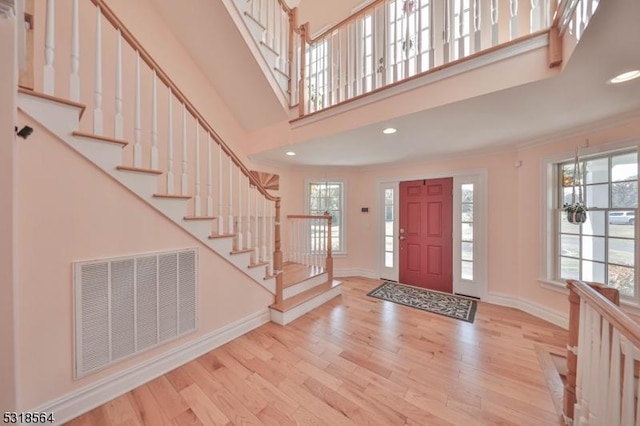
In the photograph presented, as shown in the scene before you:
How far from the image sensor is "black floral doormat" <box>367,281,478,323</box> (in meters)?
3.05

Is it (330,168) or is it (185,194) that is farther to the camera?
(330,168)

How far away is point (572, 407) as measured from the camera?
1.43m

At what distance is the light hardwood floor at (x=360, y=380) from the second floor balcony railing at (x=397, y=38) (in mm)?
2359

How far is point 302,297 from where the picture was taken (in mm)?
3121

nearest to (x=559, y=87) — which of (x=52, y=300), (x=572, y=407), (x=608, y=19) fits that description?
(x=608, y=19)

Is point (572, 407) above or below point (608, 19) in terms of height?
below

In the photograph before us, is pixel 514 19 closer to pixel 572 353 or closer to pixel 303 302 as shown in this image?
pixel 572 353

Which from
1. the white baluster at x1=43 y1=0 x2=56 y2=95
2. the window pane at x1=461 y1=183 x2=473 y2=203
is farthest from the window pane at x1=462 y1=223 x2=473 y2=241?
the white baluster at x1=43 y1=0 x2=56 y2=95

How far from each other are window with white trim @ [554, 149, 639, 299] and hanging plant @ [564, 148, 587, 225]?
54mm

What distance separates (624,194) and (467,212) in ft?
5.04

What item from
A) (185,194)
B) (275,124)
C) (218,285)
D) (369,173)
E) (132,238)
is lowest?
(218,285)

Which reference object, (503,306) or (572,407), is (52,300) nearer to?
(572,407)

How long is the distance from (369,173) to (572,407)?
12.6 ft

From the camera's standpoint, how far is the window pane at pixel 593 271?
2.46m
